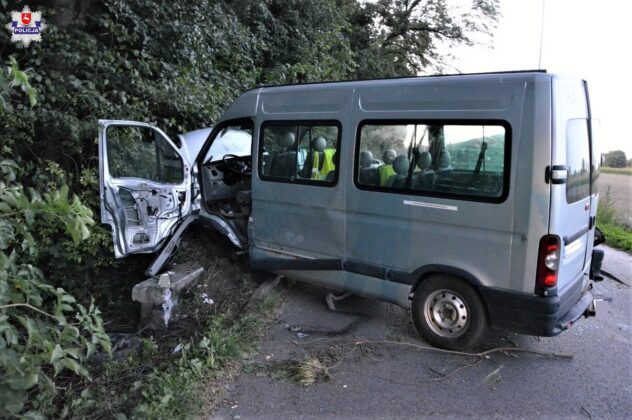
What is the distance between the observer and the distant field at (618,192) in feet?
35.0

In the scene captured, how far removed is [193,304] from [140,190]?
1.48 meters

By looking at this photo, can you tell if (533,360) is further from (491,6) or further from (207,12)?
(491,6)

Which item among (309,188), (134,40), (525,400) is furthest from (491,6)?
(525,400)

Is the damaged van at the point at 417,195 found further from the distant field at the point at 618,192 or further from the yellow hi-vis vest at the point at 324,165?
the distant field at the point at 618,192

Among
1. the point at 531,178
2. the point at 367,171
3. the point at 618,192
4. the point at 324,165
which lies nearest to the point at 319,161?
the point at 324,165

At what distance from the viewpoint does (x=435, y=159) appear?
4.16 meters

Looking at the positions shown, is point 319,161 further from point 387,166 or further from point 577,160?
point 577,160

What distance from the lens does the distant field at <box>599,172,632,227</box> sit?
10.7m

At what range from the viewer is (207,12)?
8.13m

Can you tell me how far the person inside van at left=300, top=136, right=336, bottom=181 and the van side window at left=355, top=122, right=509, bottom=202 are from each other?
0.37m

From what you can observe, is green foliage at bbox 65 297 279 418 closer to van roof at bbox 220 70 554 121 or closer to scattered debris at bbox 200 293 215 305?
scattered debris at bbox 200 293 215 305

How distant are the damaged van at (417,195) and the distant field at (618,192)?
23.7 feet

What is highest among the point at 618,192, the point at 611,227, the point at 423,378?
the point at 618,192

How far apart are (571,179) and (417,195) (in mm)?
1209
